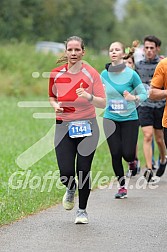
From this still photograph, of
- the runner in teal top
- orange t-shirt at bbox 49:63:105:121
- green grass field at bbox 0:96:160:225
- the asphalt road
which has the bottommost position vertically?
green grass field at bbox 0:96:160:225

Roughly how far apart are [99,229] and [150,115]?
4.65 metres

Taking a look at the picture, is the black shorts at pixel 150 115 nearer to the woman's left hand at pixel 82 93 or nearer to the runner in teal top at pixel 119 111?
the runner in teal top at pixel 119 111

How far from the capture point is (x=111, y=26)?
258 ft

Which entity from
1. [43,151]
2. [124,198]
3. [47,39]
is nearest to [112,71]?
[124,198]

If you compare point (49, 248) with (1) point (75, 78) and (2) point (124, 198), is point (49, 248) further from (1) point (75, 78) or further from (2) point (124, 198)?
(2) point (124, 198)

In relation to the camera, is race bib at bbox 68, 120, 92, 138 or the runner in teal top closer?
race bib at bbox 68, 120, 92, 138

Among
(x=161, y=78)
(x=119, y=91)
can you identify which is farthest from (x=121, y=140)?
(x=161, y=78)

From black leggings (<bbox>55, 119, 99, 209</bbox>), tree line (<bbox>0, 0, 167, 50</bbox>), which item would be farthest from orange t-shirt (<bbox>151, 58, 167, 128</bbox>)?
tree line (<bbox>0, 0, 167, 50</bbox>)

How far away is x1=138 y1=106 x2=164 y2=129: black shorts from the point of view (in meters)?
13.5

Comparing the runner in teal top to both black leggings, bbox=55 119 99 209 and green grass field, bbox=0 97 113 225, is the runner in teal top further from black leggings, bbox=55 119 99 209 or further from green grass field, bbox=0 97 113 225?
black leggings, bbox=55 119 99 209

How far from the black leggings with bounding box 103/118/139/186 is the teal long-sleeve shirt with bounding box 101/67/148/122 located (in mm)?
94

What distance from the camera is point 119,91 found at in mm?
11484

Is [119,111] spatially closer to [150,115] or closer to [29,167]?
[150,115]

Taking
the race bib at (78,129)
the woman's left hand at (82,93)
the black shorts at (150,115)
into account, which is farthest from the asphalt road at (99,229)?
the black shorts at (150,115)
